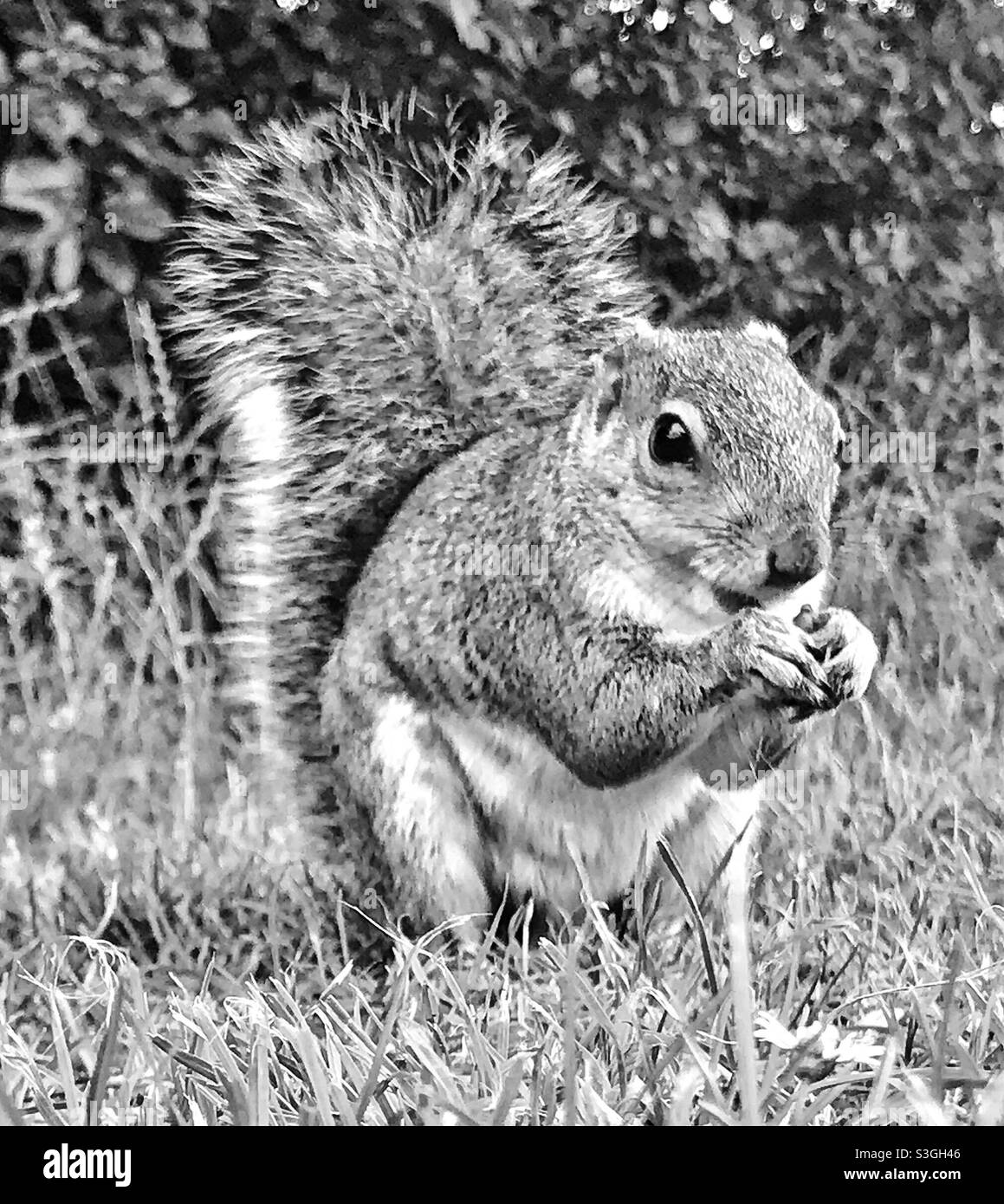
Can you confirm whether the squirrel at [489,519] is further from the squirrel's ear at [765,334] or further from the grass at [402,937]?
the grass at [402,937]

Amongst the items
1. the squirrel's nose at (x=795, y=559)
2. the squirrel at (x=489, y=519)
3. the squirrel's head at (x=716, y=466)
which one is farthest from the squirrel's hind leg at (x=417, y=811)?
the squirrel's nose at (x=795, y=559)

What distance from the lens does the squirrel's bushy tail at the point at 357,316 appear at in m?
1.69

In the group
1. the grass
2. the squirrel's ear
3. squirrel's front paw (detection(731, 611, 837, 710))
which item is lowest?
the grass

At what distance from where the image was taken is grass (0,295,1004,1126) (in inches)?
47.9

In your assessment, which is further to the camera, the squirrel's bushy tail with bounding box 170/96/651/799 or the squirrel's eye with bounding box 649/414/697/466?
the squirrel's bushy tail with bounding box 170/96/651/799

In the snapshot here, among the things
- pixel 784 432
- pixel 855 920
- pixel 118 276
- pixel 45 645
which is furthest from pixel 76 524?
pixel 855 920

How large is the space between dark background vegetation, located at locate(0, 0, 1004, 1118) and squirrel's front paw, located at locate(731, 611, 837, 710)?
0.26 meters

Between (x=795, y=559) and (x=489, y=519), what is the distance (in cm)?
35

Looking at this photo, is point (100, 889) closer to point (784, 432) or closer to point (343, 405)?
point (343, 405)

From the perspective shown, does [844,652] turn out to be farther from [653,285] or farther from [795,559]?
[653,285]

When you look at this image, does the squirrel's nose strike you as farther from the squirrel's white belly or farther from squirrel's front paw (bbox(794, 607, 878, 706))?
the squirrel's white belly

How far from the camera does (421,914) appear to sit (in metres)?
1.57

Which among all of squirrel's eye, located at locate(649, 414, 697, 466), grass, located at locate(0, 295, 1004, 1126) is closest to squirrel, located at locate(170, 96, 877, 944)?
squirrel's eye, located at locate(649, 414, 697, 466)

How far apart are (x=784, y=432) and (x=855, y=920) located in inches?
20.6
